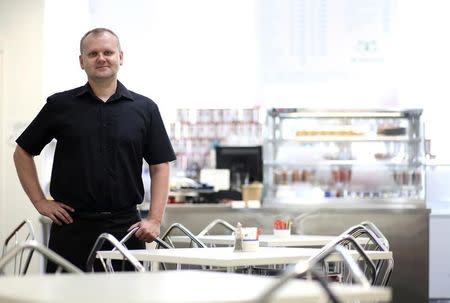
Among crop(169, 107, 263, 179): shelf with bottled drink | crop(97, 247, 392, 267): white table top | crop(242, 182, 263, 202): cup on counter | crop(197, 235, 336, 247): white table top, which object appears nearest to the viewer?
crop(97, 247, 392, 267): white table top

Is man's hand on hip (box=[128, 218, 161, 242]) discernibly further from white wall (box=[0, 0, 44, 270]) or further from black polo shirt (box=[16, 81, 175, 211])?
white wall (box=[0, 0, 44, 270])

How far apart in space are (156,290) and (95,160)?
2245 millimetres

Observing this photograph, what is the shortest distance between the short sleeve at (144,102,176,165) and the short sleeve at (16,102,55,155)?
1.46 ft

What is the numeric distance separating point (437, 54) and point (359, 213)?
3081 millimetres

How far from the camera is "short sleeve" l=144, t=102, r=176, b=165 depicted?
14.7 feet

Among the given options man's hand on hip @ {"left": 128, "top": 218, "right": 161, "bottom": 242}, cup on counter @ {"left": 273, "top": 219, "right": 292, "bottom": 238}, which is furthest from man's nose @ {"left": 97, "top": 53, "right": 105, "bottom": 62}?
cup on counter @ {"left": 273, "top": 219, "right": 292, "bottom": 238}

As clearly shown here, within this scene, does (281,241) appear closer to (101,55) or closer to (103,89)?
(103,89)

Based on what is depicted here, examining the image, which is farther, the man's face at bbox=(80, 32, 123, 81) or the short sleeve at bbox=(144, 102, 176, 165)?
the short sleeve at bbox=(144, 102, 176, 165)

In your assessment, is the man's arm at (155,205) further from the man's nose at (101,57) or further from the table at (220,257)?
the man's nose at (101,57)

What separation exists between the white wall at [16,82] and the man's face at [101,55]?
3.99 metres

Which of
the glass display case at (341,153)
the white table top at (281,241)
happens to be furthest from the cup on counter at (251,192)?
the white table top at (281,241)

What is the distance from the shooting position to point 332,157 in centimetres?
941

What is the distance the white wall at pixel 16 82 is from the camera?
8141mm

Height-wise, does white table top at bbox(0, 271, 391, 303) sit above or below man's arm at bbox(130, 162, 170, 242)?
above
